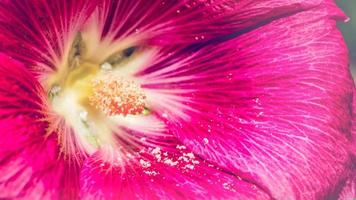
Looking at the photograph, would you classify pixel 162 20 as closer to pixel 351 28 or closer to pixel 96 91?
pixel 96 91

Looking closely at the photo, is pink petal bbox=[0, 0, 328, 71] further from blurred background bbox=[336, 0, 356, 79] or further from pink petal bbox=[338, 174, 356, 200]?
blurred background bbox=[336, 0, 356, 79]

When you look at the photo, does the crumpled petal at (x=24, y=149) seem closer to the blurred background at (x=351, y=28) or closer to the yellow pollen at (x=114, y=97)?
the yellow pollen at (x=114, y=97)

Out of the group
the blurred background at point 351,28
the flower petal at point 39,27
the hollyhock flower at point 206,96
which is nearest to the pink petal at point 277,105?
the hollyhock flower at point 206,96

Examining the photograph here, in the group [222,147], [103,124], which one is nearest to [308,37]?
[222,147]

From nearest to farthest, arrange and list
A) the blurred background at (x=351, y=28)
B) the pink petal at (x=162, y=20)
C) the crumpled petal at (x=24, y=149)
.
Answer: the crumpled petal at (x=24, y=149) < the pink petal at (x=162, y=20) < the blurred background at (x=351, y=28)

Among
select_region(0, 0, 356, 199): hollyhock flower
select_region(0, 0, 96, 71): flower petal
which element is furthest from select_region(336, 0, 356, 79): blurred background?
select_region(0, 0, 96, 71): flower petal

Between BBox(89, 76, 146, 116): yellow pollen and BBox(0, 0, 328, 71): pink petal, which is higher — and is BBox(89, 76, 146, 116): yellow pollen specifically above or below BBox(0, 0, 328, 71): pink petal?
below

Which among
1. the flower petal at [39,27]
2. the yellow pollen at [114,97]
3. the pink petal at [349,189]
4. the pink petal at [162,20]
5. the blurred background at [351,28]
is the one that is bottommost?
the pink petal at [349,189]
